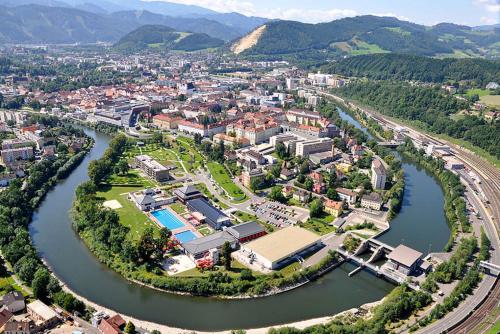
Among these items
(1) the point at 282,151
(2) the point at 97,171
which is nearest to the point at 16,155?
(2) the point at 97,171

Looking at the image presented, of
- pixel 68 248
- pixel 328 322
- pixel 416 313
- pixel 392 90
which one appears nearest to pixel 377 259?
pixel 416 313

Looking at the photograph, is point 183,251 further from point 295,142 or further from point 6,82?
point 6,82

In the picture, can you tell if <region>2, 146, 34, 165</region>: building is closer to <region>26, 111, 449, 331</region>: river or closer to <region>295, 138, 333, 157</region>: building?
<region>26, 111, 449, 331</region>: river

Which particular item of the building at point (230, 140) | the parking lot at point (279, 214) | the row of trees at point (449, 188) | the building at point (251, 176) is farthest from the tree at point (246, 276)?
the building at point (230, 140)

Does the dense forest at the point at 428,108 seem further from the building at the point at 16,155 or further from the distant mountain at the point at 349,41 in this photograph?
the distant mountain at the point at 349,41

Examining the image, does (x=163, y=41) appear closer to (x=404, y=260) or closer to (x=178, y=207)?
(x=178, y=207)

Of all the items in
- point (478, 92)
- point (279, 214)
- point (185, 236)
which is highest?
point (478, 92)

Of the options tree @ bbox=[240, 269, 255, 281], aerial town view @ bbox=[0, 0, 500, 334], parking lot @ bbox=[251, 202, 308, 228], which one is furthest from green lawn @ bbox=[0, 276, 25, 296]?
parking lot @ bbox=[251, 202, 308, 228]
